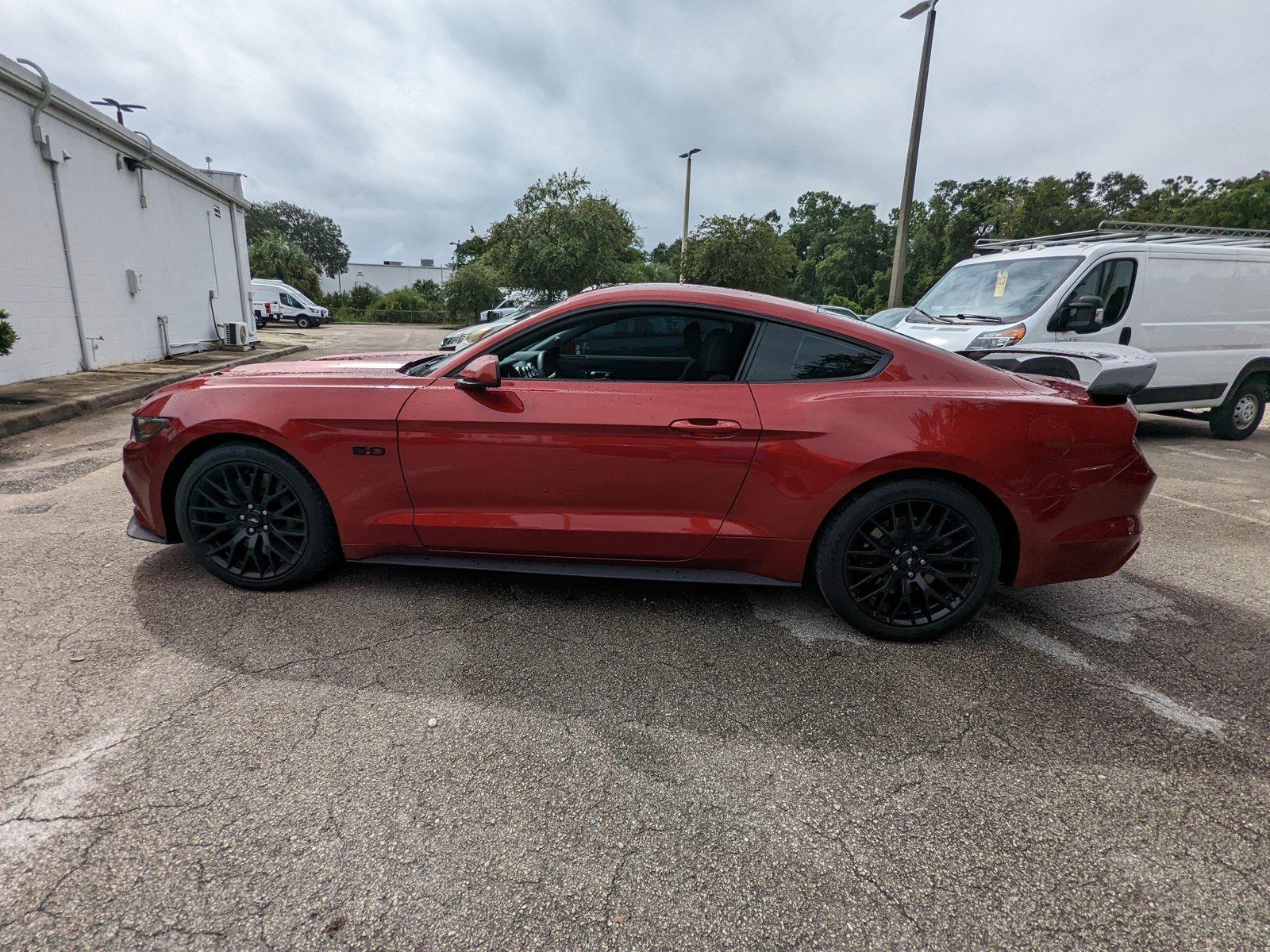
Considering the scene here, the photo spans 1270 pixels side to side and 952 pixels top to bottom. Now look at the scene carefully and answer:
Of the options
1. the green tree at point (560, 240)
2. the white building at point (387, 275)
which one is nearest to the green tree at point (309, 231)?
the white building at point (387, 275)

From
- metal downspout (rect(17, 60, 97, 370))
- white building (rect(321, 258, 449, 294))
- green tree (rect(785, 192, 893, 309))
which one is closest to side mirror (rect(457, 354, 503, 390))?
metal downspout (rect(17, 60, 97, 370))

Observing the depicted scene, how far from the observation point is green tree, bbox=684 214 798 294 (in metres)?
26.2

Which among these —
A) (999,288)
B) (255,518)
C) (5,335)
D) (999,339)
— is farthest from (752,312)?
(5,335)

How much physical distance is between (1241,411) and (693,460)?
8.32 metres

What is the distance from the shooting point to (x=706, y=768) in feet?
6.92

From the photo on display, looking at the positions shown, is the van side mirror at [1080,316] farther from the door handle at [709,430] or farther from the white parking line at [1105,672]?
the door handle at [709,430]

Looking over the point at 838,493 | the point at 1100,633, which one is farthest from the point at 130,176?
the point at 1100,633

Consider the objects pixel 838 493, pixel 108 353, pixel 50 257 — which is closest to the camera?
pixel 838 493

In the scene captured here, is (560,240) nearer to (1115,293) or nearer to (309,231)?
(1115,293)

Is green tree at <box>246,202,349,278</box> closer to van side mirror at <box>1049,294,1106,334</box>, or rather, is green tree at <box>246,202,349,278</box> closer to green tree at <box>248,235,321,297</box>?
green tree at <box>248,235,321,297</box>

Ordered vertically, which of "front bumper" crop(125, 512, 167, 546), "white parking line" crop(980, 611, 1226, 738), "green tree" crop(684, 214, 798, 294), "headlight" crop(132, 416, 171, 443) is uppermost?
"green tree" crop(684, 214, 798, 294)

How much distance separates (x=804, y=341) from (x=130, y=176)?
46.0 feet

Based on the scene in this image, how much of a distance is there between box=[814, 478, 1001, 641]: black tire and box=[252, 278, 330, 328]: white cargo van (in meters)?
31.0

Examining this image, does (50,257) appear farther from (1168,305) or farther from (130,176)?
(1168,305)
